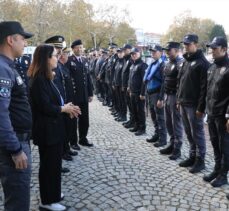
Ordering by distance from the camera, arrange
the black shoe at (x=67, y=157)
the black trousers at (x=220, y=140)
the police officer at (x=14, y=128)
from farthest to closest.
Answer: the black shoe at (x=67, y=157) < the black trousers at (x=220, y=140) < the police officer at (x=14, y=128)

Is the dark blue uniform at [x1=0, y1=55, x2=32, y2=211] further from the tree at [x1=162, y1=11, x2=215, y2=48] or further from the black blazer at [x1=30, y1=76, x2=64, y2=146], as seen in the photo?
the tree at [x1=162, y1=11, x2=215, y2=48]

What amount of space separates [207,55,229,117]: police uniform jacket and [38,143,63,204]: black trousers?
90.7 inches

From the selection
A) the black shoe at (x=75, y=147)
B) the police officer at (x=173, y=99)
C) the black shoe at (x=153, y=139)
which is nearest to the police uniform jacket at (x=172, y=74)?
the police officer at (x=173, y=99)

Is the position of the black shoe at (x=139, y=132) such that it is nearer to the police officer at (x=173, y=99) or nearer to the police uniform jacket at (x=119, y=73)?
the police officer at (x=173, y=99)

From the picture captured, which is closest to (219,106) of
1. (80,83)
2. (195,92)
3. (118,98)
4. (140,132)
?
(195,92)

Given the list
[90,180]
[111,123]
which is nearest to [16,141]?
[90,180]

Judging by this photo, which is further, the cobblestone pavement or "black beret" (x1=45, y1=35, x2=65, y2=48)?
"black beret" (x1=45, y1=35, x2=65, y2=48)

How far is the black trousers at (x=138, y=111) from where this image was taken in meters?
7.91

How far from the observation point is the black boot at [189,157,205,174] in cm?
524

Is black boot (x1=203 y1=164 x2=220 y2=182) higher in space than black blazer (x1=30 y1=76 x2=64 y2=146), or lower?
lower

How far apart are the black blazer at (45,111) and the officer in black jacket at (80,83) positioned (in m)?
2.81

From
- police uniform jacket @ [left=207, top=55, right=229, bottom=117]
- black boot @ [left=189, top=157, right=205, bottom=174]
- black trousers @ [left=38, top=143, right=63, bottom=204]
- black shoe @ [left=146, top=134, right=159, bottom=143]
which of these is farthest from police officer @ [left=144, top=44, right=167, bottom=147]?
black trousers @ [left=38, top=143, right=63, bottom=204]

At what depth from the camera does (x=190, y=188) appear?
458 centimetres

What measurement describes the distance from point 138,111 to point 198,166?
116 inches
